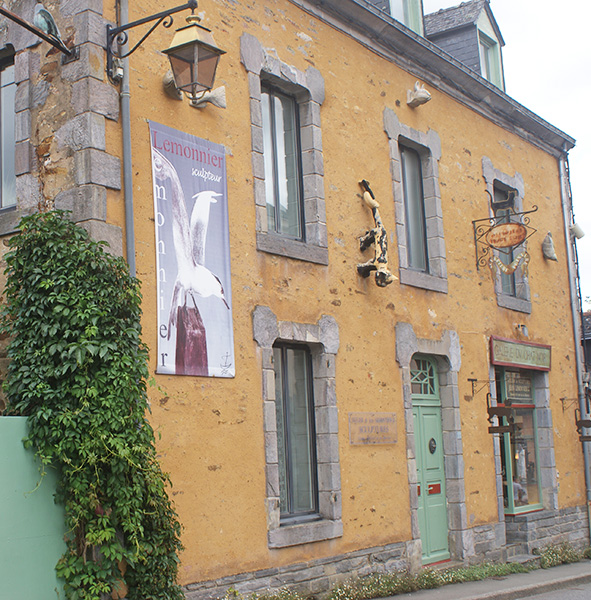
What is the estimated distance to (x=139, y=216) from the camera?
735 centimetres

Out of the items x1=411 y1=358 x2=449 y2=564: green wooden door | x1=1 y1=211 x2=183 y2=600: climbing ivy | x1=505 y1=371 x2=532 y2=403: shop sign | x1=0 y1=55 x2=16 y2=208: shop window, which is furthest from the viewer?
x1=505 y1=371 x2=532 y2=403: shop sign

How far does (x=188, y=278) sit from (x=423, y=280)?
4.04 m

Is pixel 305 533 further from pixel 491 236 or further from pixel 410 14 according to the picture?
pixel 410 14

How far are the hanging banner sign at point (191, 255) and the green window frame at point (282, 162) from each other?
109 centimetres

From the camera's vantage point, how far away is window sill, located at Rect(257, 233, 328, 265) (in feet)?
28.0

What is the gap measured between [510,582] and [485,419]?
2.22 meters

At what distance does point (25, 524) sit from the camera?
6.06 m

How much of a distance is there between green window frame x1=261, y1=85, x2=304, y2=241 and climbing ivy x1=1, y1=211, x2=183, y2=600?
8.97 feet

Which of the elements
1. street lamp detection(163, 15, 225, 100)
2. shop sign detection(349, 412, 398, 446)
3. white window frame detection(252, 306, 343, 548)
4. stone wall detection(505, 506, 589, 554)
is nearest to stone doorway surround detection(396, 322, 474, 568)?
shop sign detection(349, 412, 398, 446)

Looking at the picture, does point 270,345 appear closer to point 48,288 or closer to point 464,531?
point 48,288

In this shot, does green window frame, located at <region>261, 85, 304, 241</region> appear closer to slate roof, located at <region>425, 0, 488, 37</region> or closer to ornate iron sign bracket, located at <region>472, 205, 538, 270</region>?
ornate iron sign bracket, located at <region>472, 205, 538, 270</region>

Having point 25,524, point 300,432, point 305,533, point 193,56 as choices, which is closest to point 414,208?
point 300,432

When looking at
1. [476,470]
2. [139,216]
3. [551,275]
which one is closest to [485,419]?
[476,470]

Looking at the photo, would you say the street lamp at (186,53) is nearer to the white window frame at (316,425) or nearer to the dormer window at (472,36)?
the white window frame at (316,425)
